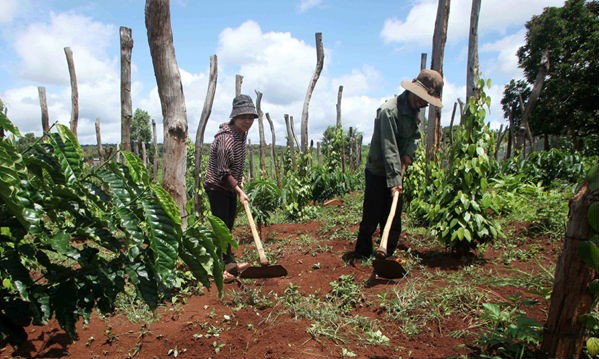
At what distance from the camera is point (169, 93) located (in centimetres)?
349

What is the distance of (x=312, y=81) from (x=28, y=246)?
→ 8.07 meters

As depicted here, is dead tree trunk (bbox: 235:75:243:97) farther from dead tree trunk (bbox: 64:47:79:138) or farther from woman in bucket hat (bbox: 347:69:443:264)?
woman in bucket hat (bbox: 347:69:443:264)

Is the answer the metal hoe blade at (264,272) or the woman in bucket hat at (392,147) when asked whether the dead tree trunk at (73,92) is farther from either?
the woman in bucket hat at (392,147)

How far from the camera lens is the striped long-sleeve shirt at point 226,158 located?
3.85 meters

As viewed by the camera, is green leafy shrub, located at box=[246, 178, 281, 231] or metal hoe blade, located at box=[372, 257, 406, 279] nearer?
metal hoe blade, located at box=[372, 257, 406, 279]

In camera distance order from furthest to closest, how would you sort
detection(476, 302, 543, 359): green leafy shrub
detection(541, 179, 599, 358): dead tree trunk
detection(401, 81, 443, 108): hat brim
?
detection(401, 81, 443, 108): hat brim
detection(476, 302, 543, 359): green leafy shrub
detection(541, 179, 599, 358): dead tree trunk

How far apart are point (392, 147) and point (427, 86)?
2.08 ft

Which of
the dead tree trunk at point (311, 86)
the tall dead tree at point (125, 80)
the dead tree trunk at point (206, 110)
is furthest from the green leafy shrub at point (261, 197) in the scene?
the dead tree trunk at point (311, 86)

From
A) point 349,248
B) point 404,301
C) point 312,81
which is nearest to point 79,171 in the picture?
point 404,301

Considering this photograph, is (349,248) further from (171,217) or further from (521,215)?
(171,217)

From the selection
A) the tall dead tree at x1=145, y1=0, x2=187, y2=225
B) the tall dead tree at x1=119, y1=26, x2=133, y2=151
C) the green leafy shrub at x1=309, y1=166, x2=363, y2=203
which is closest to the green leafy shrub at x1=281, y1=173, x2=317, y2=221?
the green leafy shrub at x1=309, y1=166, x2=363, y2=203

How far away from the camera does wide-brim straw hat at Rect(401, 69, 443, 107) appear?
3527 mm

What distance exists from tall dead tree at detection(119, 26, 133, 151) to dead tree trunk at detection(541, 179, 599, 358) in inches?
182

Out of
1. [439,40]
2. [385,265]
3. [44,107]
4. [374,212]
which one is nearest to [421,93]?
[374,212]
